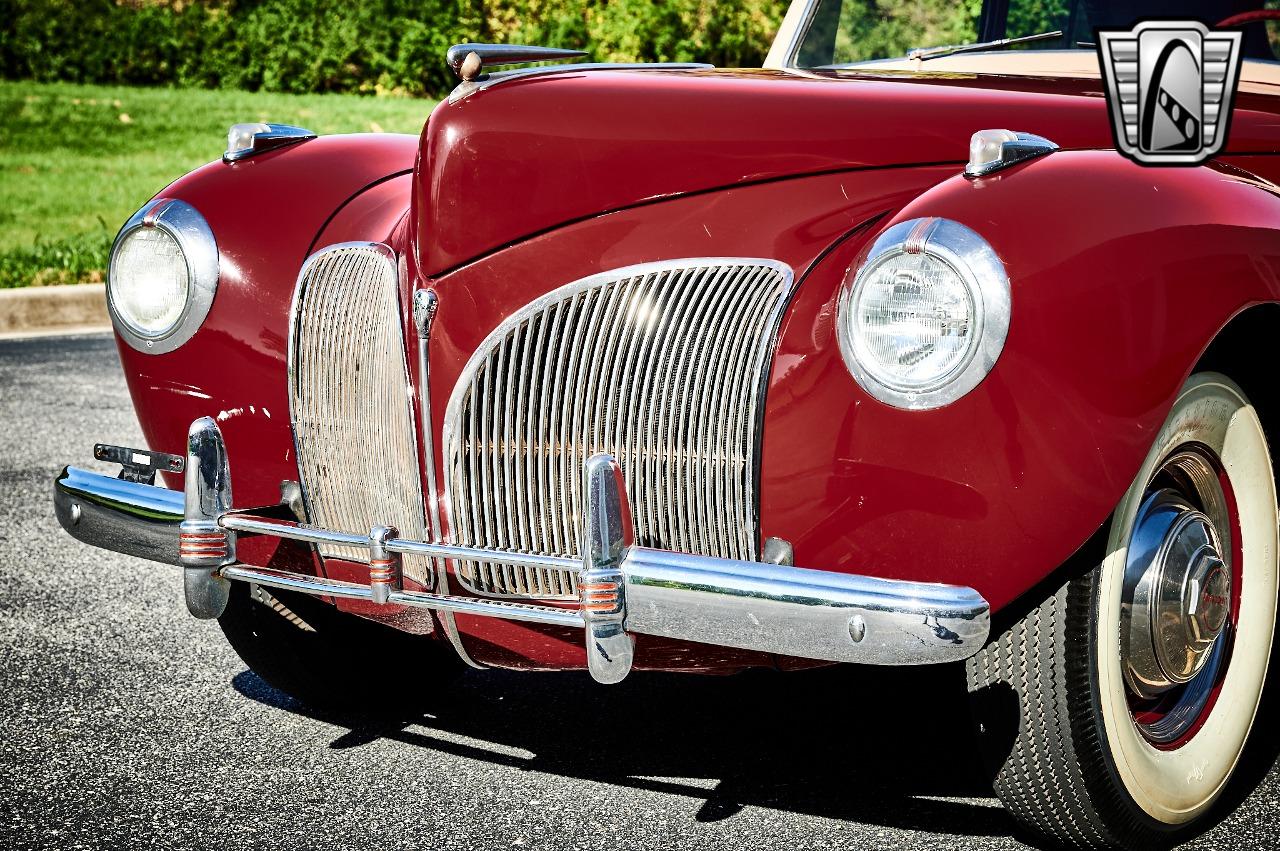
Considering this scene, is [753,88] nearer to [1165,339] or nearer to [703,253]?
[703,253]

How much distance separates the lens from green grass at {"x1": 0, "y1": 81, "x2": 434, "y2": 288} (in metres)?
9.62

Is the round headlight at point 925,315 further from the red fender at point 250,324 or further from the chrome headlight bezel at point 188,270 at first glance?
the chrome headlight bezel at point 188,270

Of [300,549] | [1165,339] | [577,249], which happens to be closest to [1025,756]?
[1165,339]

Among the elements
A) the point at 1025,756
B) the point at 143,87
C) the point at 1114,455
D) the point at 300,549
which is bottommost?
the point at 143,87

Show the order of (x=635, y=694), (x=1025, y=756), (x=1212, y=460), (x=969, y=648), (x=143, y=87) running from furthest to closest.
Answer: (x=143, y=87), (x=635, y=694), (x=1212, y=460), (x=1025, y=756), (x=969, y=648)

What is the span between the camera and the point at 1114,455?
2275 mm

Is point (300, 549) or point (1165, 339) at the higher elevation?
point (1165, 339)

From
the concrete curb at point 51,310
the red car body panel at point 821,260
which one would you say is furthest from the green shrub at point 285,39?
the red car body panel at point 821,260

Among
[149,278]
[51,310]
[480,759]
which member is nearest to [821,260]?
[480,759]

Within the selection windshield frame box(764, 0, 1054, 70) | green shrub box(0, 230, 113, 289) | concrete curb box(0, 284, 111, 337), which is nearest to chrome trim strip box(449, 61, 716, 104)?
windshield frame box(764, 0, 1054, 70)

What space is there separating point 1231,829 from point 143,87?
16272mm

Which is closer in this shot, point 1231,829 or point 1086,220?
point 1086,220

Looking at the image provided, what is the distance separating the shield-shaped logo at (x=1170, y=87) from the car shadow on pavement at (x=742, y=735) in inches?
38.7

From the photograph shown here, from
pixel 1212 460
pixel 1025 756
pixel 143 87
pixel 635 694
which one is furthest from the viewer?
pixel 143 87
